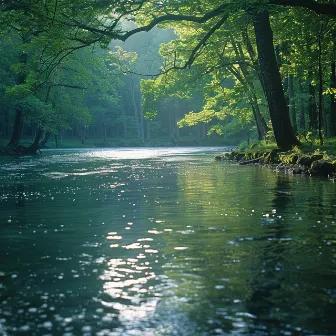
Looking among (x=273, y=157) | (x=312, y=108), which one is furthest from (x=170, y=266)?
(x=312, y=108)

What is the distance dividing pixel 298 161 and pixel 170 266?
16771mm

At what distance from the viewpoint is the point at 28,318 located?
4.96 meters

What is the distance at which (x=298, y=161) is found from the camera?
74.6 feet

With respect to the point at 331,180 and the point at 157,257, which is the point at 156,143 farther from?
the point at 157,257

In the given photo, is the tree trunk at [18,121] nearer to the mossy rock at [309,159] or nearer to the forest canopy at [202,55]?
the forest canopy at [202,55]

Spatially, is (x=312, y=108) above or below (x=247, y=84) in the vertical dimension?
below

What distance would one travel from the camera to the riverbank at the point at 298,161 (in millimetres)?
19766

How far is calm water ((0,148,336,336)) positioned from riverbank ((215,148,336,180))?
614 cm

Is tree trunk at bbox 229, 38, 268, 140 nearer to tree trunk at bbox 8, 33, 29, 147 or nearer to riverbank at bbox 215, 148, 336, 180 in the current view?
riverbank at bbox 215, 148, 336, 180

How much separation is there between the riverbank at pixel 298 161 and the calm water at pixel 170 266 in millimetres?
6138

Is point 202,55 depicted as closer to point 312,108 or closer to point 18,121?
point 312,108

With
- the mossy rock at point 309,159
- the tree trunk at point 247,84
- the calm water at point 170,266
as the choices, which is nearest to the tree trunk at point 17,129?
the tree trunk at point 247,84

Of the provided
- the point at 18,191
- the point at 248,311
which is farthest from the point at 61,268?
the point at 18,191

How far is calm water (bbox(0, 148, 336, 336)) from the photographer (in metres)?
4.85
